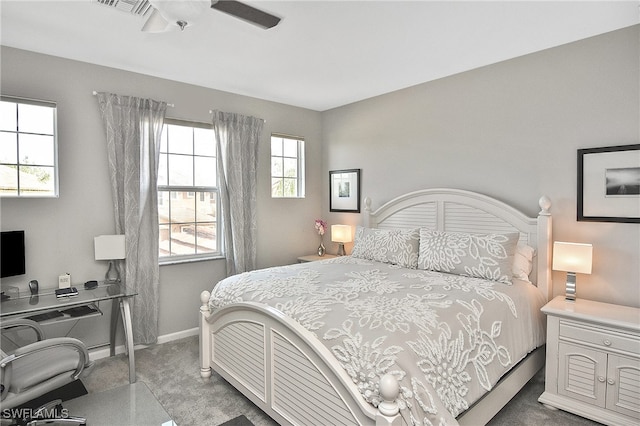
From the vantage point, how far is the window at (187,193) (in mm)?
3787

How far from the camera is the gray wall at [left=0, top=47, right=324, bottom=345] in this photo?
117 inches

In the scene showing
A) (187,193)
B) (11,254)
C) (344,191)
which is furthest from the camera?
(344,191)

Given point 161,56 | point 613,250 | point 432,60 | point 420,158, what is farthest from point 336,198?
point 613,250

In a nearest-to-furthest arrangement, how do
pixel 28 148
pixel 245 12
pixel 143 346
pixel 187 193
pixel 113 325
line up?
pixel 245 12, pixel 28 148, pixel 113 325, pixel 143 346, pixel 187 193

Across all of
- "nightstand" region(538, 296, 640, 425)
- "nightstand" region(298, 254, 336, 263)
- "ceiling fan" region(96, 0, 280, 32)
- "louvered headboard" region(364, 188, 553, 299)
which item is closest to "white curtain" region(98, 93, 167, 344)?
"ceiling fan" region(96, 0, 280, 32)

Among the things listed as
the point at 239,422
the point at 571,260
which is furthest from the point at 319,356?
the point at 571,260

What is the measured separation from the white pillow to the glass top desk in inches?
122

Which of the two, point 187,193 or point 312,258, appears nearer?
point 187,193

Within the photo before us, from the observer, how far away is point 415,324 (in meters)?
1.92

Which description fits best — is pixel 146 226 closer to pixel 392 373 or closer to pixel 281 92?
pixel 281 92

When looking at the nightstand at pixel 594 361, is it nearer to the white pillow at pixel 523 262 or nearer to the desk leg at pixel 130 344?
→ the white pillow at pixel 523 262

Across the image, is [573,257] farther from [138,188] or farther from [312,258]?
[138,188]

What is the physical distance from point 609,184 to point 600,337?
3.74ft

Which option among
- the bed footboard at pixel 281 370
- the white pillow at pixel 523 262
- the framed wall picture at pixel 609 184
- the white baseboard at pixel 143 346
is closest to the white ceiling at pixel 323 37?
the framed wall picture at pixel 609 184
